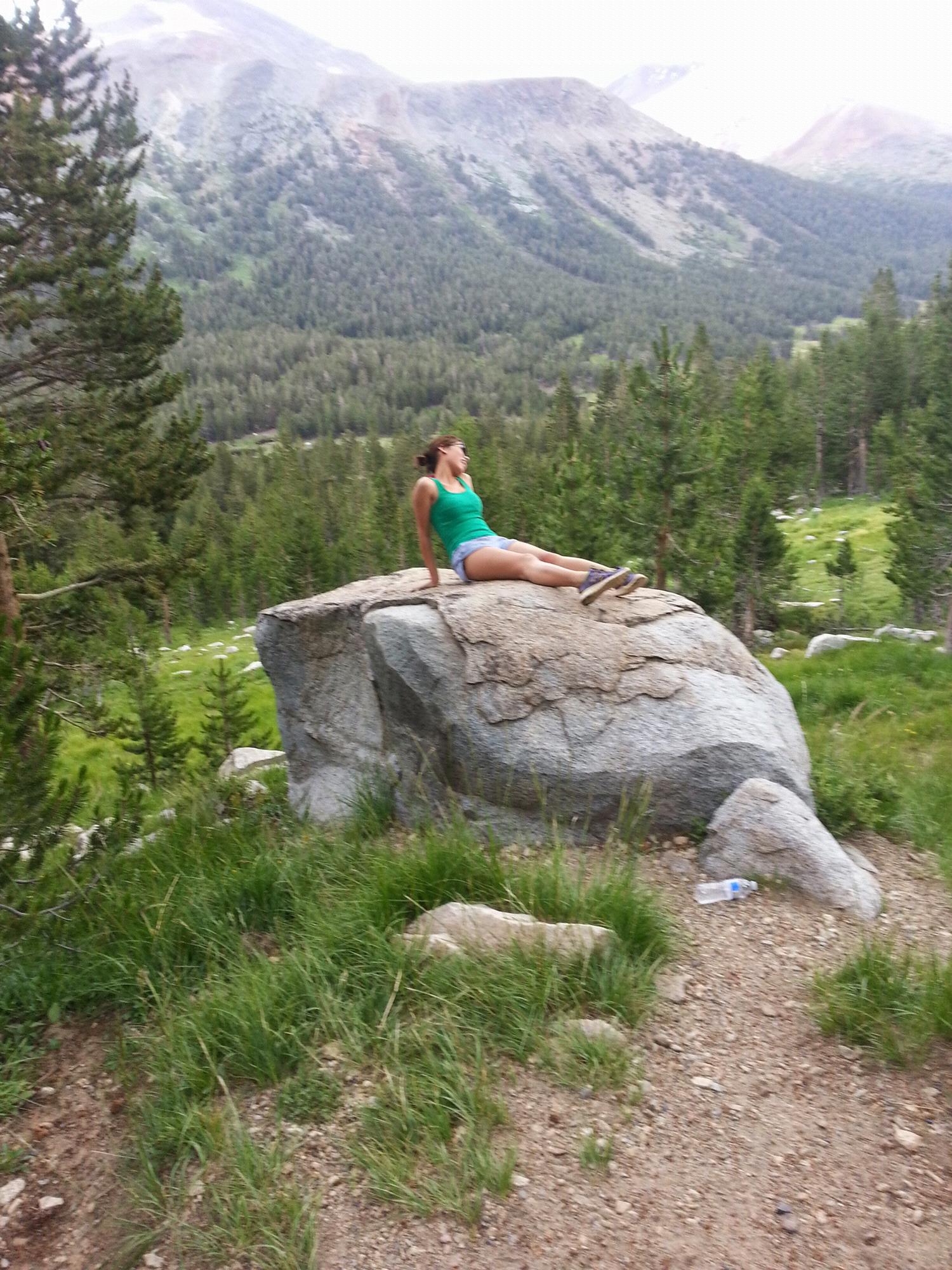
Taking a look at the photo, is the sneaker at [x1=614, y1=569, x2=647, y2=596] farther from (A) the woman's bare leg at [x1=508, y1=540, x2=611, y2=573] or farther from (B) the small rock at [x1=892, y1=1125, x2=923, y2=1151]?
(B) the small rock at [x1=892, y1=1125, x2=923, y2=1151]

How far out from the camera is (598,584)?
285 inches

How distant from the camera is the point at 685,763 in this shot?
6230 millimetres

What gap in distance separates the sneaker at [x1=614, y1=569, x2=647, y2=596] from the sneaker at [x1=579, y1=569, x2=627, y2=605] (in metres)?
0.12

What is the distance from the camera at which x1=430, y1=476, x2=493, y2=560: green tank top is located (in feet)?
25.6

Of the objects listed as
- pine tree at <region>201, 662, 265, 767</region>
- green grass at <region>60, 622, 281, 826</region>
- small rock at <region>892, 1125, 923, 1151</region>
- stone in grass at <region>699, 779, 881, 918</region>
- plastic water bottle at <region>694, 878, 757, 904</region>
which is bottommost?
green grass at <region>60, 622, 281, 826</region>

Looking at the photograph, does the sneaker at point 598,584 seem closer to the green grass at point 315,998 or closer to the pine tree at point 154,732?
the green grass at point 315,998

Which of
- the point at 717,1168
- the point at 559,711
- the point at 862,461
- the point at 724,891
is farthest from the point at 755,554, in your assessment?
the point at 862,461

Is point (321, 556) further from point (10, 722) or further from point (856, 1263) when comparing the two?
point (856, 1263)

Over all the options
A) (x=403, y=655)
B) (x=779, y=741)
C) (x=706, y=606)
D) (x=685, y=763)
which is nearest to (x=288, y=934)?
(x=403, y=655)

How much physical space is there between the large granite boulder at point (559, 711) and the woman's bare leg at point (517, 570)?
0.44 feet

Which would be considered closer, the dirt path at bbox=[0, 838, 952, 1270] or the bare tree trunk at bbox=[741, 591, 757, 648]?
the dirt path at bbox=[0, 838, 952, 1270]

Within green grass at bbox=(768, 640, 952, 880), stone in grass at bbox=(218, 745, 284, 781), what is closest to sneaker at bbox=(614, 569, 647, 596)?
green grass at bbox=(768, 640, 952, 880)

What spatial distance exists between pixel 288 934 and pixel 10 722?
2.33 metres

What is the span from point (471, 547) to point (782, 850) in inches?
158
